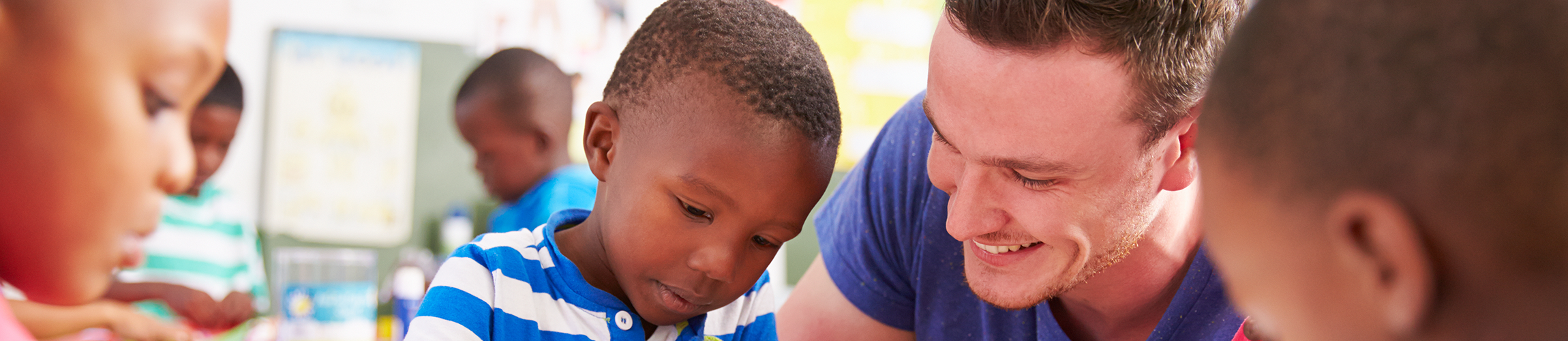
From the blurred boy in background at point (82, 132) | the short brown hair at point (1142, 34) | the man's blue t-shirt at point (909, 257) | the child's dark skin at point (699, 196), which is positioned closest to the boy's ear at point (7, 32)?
the blurred boy in background at point (82, 132)

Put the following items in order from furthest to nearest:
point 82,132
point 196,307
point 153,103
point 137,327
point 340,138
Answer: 1. point 340,138
2. point 196,307
3. point 137,327
4. point 153,103
5. point 82,132

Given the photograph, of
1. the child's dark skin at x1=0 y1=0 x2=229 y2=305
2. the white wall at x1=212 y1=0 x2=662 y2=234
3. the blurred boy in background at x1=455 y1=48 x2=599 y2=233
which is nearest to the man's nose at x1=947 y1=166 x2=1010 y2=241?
the child's dark skin at x1=0 y1=0 x2=229 y2=305

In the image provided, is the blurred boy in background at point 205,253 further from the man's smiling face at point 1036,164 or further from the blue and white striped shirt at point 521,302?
the man's smiling face at point 1036,164

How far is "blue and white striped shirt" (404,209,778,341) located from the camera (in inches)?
33.9

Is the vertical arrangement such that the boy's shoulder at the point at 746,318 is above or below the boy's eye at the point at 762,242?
below

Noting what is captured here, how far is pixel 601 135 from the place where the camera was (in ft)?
3.28

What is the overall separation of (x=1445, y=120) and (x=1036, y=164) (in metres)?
0.57

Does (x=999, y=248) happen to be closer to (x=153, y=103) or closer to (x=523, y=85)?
(x=153, y=103)

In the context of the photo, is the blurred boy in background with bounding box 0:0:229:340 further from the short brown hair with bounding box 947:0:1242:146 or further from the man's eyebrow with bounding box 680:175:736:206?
the short brown hair with bounding box 947:0:1242:146

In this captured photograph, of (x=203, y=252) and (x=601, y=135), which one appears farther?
(x=203, y=252)

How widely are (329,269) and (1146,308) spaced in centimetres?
240

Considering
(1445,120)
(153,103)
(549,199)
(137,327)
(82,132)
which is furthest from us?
(549,199)

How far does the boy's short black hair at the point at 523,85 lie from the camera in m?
2.43

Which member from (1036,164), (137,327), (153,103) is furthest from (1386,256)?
(137,327)
